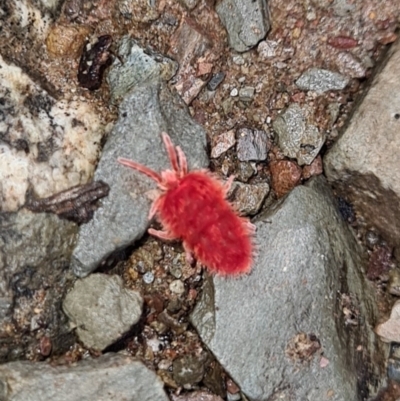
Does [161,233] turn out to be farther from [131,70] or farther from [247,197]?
[131,70]

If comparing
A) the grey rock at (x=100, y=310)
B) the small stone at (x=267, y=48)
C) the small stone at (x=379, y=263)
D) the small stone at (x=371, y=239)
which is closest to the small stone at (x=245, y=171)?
the small stone at (x=267, y=48)

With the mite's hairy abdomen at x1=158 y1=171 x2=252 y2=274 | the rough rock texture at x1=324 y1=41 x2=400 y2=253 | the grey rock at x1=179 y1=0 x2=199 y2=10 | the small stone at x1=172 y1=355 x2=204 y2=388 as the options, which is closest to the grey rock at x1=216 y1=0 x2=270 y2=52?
the grey rock at x1=179 y1=0 x2=199 y2=10

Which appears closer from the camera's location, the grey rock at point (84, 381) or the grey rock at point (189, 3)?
the grey rock at point (84, 381)

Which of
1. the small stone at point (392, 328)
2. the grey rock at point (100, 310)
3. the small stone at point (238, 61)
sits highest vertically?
the small stone at point (238, 61)

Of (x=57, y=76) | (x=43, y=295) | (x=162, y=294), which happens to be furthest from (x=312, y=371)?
(x=57, y=76)

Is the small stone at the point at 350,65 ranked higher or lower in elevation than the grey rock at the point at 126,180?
higher

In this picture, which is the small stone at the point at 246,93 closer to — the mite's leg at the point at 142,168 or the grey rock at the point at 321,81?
the grey rock at the point at 321,81
